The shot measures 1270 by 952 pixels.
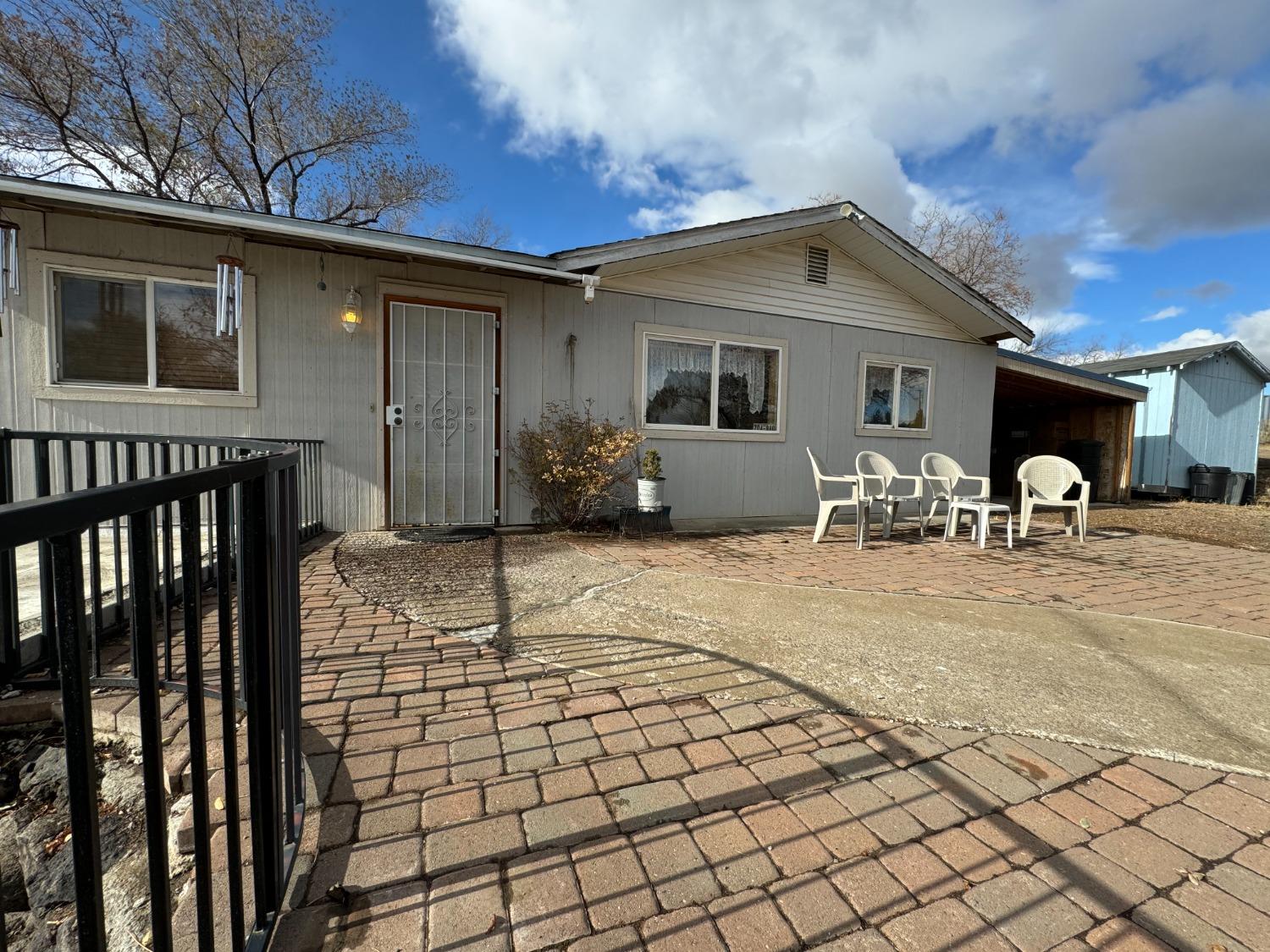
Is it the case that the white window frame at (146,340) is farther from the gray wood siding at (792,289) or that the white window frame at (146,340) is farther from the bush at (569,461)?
the gray wood siding at (792,289)

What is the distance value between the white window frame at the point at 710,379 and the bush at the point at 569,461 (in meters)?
0.62

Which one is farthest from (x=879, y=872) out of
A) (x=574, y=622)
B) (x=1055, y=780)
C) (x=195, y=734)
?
(x=574, y=622)

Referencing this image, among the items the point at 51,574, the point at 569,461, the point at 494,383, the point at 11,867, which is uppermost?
the point at 494,383

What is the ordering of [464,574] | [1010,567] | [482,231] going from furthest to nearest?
[482,231]
[1010,567]
[464,574]

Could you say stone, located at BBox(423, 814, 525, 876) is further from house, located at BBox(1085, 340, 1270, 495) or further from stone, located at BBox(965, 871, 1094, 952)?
house, located at BBox(1085, 340, 1270, 495)

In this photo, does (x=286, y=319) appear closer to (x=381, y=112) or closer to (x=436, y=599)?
(x=436, y=599)

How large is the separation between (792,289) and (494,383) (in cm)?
414

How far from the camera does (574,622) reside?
315cm

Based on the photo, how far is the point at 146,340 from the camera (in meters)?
5.16

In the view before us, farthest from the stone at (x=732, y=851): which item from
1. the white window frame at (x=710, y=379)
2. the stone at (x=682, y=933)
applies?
the white window frame at (x=710, y=379)

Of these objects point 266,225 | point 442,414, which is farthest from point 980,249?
point 266,225

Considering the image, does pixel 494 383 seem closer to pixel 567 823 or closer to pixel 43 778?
pixel 43 778

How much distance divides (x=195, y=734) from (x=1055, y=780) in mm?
2326

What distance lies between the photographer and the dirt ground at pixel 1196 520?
727 centimetres
